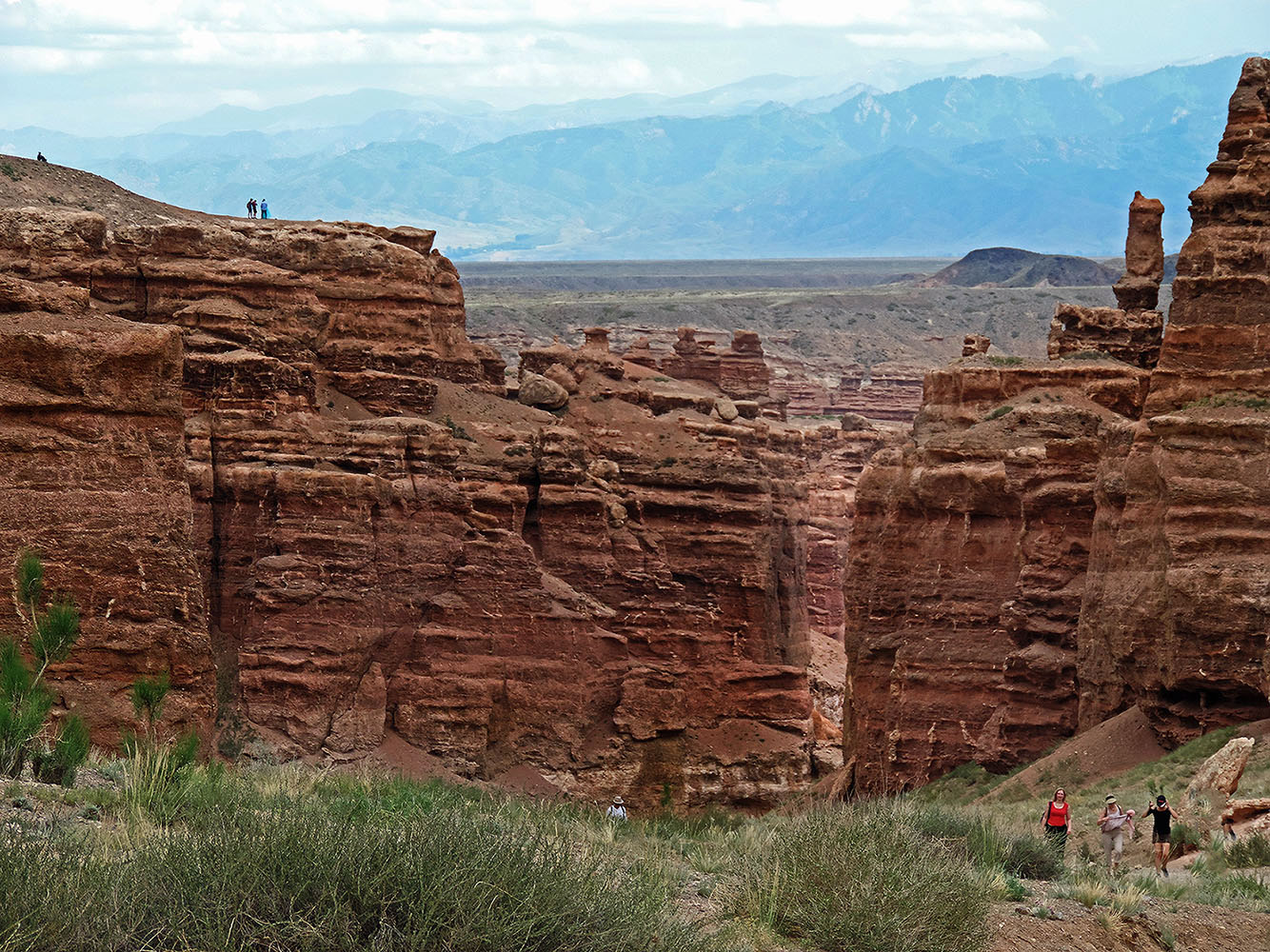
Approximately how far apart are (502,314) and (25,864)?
166 meters

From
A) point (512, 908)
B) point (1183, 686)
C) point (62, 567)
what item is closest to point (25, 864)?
point (512, 908)

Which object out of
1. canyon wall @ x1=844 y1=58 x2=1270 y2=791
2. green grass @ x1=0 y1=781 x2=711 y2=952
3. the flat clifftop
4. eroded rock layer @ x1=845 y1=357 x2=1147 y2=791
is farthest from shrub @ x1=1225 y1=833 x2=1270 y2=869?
the flat clifftop

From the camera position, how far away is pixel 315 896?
12.6 meters

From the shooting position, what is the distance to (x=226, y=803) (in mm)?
15594

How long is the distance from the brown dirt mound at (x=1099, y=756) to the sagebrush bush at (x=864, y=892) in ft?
51.1

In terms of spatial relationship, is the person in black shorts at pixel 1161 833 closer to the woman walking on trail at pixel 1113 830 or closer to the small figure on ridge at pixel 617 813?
the woman walking on trail at pixel 1113 830

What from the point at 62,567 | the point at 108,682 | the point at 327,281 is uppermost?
the point at 327,281

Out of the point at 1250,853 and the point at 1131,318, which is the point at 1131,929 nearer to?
the point at 1250,853

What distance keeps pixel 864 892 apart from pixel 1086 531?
24.1 metres

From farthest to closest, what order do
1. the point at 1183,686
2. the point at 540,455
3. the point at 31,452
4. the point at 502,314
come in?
the point at 502,314 < the point at 540,455 < the point at 1183,686 < the point at 31,452

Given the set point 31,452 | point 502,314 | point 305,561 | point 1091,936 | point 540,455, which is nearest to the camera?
point 1091,936

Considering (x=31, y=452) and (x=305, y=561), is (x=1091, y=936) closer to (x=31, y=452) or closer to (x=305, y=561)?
(x=31, y=452)

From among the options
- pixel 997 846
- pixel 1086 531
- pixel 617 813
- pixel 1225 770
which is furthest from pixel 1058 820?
pixel 1086 531

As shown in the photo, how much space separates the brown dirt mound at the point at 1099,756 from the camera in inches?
1302
